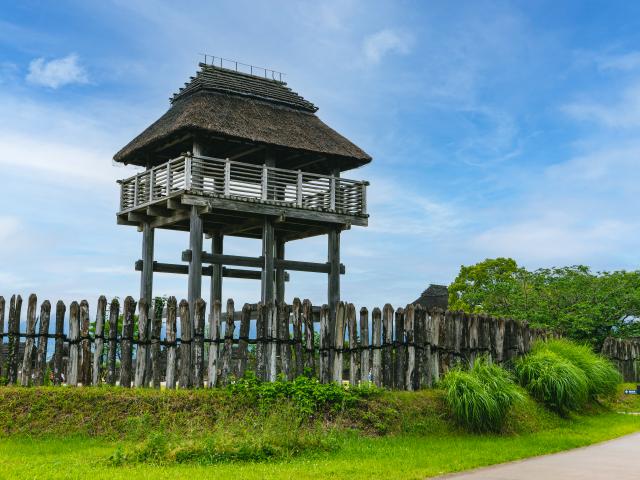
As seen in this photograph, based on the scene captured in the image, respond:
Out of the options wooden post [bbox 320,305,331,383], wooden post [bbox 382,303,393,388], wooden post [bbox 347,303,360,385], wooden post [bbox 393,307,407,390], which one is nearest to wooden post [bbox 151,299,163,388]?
wooden post [bbox 320,305,331,383]

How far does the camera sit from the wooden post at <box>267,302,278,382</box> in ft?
48.4

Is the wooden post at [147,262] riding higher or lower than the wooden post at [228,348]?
higher

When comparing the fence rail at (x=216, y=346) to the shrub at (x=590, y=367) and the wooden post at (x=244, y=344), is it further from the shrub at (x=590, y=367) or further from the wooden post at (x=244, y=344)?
the shrub at (x=590, y=367)

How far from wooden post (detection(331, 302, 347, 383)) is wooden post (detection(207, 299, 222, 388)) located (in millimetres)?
2204

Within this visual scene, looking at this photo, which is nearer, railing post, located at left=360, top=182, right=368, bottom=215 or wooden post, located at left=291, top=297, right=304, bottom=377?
wooden post, located at left=291, top=297, right=304, bottom=377

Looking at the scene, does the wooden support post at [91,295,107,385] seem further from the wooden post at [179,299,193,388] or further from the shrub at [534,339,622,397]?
the shrub at [534,339,622,397]

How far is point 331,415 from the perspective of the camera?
45.4 ft

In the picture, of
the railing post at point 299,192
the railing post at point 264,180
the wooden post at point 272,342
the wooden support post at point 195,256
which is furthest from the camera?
the railing post at point 299,192

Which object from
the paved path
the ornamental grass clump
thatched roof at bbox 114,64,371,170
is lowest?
the paved path

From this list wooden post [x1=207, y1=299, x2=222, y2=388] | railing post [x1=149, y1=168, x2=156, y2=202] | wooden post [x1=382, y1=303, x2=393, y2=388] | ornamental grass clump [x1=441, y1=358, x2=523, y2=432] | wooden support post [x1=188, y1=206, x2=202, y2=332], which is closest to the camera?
ornamental grass clump [x1=441, y1=358, x2=523, y2=432]

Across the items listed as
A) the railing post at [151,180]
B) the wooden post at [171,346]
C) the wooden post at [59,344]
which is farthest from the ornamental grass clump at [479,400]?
the railing post at [151,180]

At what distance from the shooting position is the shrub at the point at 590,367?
1864 centimetres

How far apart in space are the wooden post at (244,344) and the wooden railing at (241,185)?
7104mm

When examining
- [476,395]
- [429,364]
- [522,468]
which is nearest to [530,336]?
[429,364]
